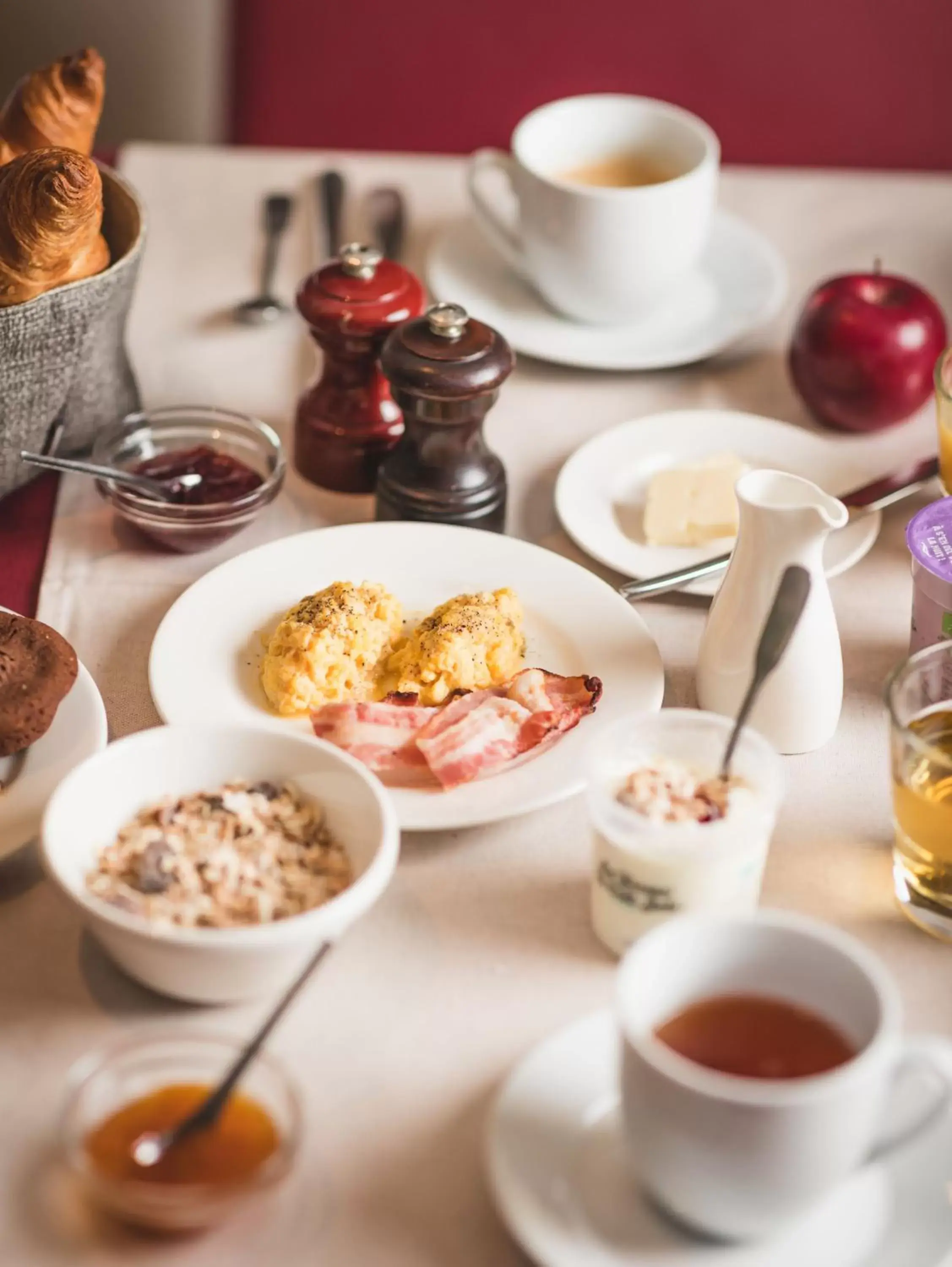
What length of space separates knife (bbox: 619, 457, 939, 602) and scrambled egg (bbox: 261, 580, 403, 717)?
26 centimetres

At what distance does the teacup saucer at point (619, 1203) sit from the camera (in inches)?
33.5

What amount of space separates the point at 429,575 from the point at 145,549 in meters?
0.30

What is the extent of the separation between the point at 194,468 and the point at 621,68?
142 centimetres

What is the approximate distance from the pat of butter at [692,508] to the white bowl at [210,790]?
53 cm

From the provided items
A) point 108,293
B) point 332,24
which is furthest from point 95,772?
point 332,24

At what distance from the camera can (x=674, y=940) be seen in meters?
0.89

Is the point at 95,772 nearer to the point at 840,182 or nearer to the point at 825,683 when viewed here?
the point at 825,683

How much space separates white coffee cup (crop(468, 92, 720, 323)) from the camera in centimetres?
173

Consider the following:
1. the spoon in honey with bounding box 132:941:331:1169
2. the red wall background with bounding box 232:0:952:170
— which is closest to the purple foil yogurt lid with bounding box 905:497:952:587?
the spoon in honey with bounding box 132:941:331:1169

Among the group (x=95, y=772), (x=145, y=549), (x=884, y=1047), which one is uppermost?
(x=884, y=1047)

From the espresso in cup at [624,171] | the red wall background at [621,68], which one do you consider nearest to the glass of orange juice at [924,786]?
the espresso in cup at [624,171]

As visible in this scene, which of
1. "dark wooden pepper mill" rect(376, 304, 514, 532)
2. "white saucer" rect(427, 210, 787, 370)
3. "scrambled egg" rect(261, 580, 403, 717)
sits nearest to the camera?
Result: "scrambled egg" rect(261, 580, 403, 717)

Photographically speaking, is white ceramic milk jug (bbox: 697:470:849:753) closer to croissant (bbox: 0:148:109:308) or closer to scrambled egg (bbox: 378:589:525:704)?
scrambled egg (bbox: 378:589:525:704)

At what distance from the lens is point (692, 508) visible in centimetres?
152
